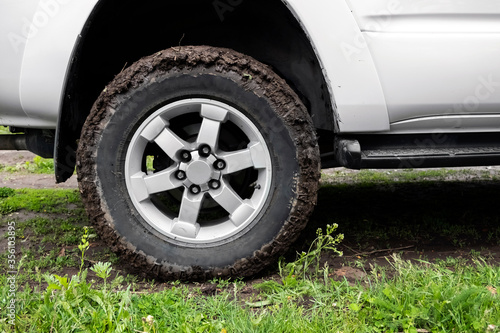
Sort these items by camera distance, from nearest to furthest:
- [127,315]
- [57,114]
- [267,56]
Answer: [127,315]
[57,114]
[267,56]

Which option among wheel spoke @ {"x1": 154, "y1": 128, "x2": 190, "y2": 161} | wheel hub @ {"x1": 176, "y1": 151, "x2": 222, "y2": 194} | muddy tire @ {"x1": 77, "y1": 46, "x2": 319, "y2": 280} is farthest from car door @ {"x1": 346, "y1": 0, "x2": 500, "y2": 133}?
wheel spoke @ {"x1": 154, "y1": 128, "x2": 190, "y2": 161}

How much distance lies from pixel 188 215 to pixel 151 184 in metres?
0.22

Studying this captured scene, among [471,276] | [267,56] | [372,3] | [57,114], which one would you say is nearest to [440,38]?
[372,3]

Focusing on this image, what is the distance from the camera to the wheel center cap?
2326 millimetres

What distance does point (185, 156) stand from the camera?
238 centimetres

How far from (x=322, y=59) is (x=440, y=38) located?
51 cm

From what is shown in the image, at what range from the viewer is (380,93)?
7.30ft

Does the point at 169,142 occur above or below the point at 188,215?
above

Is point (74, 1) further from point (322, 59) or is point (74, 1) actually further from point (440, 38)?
point (440, 38)

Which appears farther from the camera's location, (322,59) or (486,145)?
(486,145)

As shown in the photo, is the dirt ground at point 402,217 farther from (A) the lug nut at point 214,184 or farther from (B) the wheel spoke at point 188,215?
(A) the lug nut at point 214,184

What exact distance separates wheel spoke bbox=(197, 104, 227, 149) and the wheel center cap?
95mm

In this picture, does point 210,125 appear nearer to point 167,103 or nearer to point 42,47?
point 167,103

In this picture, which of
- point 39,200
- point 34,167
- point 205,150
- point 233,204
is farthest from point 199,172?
point 34,167
